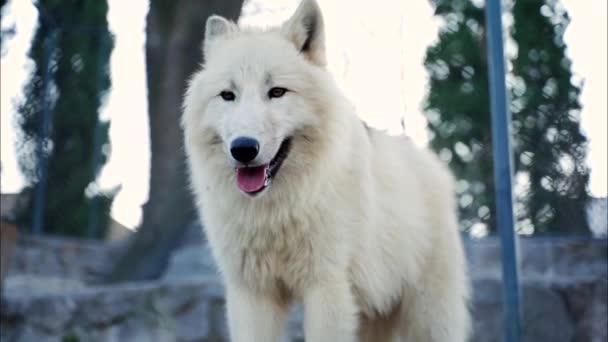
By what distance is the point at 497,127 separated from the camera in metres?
3.61

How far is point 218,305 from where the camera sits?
566 cm

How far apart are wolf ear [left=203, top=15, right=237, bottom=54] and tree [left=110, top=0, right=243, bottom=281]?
3325 millimetres

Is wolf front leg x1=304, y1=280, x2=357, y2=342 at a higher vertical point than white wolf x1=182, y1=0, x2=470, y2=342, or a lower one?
lower

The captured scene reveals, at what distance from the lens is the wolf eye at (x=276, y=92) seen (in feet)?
10.8

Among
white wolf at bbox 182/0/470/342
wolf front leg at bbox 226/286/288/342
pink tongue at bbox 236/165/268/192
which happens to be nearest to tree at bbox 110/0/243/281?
white wolf at bbox 182/0/470/342

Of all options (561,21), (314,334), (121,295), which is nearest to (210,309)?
(121,295)

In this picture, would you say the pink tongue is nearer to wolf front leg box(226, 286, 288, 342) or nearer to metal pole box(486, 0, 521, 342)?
wolf front leg box(226, 286, 288, 342)

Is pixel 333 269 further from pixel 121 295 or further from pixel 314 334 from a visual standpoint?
pixel 121 295

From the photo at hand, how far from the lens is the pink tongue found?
126 inches

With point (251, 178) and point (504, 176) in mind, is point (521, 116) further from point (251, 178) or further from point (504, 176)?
point (251, 178)

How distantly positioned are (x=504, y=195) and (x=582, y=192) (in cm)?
287

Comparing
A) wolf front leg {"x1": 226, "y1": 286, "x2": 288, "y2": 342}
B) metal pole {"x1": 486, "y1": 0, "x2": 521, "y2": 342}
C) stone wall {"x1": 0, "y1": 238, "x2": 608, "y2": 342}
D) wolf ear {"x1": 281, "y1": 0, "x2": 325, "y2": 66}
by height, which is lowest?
stone wall {"x1": 0, "y1": 238, "x2": 608, "y2": 342}

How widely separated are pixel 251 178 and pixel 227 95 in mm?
330

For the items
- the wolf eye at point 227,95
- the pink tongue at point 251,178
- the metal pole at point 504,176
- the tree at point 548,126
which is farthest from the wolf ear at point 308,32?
the tree at point 548,126
